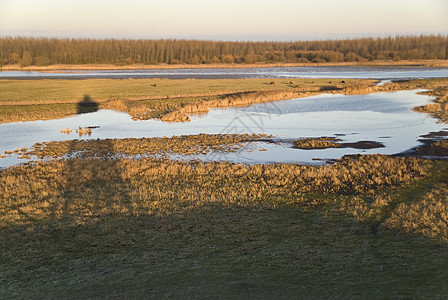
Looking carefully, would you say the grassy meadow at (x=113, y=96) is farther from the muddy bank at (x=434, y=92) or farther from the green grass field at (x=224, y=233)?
the green grass field at (x=224, y=233)

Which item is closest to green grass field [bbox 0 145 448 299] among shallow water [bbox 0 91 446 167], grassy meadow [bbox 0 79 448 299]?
grassy meadow [bbox 0 79 448 299]

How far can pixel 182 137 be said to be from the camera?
31219 mm

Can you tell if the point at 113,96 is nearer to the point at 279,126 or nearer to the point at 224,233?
the point at 279,126

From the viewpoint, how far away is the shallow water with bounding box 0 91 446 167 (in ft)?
85.9

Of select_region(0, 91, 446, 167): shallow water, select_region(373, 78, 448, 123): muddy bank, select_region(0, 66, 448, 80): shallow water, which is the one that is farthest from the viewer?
select_region(0, 66, 448, 80): shallow water

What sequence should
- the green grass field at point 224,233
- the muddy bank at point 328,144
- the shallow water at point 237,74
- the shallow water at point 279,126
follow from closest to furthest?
the green grass field at point 224,233, the shallow water at point 279,126, the muddy bank at point 328,144, the shallow water at point 237,74

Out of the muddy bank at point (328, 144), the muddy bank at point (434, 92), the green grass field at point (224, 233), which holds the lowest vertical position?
the green grass field at point (224, 233)

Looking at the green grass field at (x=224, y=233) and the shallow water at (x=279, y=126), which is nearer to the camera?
the green grass field at (x=224, y=233)

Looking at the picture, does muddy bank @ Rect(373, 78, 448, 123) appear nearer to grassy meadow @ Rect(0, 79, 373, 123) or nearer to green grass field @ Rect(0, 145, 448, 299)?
grassy meadow @ Rect(0, 79, 373, 123)

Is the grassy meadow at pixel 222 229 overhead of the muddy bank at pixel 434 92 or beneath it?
beneath

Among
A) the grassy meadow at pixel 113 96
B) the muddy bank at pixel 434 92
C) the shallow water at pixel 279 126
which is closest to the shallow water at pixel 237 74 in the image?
the muddy bank at pixel 434 92

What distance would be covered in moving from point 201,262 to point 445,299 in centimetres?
571

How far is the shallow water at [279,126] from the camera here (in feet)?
85.9

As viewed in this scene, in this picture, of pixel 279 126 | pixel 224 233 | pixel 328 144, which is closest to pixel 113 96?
pixel 279 126
